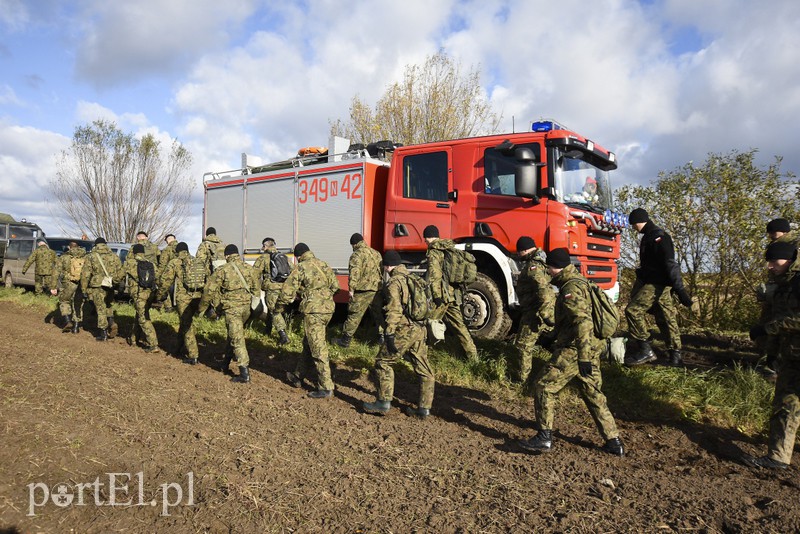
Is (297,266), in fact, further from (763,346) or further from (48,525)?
(763,346)

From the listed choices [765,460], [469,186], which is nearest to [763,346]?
[765,460]

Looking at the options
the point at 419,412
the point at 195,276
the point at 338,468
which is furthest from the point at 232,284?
the point at 338,468

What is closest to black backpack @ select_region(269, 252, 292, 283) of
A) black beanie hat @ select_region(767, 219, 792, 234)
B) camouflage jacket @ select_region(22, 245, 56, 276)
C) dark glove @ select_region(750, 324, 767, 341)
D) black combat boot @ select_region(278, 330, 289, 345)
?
black combat boot @ select_region(278, 330, 289, 345)

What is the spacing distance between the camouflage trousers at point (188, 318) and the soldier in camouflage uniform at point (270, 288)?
41.0 inches

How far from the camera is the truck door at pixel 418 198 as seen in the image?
813cm

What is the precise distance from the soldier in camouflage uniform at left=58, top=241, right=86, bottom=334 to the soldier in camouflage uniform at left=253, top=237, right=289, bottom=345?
12.0ft

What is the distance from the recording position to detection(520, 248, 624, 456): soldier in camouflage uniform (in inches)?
185

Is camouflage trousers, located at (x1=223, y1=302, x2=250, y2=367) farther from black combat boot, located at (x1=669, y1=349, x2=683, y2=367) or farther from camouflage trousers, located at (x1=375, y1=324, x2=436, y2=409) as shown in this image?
black combat boot, located at (x1=669, y1=349, x2=683, y2=367)

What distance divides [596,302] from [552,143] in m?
3.21

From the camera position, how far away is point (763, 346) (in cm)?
554

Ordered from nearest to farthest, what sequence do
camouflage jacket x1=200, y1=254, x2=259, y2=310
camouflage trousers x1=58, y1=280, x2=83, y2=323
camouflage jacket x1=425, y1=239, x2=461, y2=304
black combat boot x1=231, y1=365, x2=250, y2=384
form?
camouflage jacket x1=425, y1=239, x2=461, y2=304
black combat boot x1=231, y1=365, x2=250, y2=384
camouflage jacket x1=200, y1=254, x2=259, y2=310
camouflage trousers x1=58, y1=280, x2=83, y2=323

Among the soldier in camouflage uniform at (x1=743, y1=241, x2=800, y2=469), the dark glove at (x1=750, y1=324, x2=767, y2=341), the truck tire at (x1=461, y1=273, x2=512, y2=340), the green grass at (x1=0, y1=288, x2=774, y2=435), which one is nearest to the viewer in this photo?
the soldier in camouflage uniform at (x1=743, y1=241, x2=800, y2=469)

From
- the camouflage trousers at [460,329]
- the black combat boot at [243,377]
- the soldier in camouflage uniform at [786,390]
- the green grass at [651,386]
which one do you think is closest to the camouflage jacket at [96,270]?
the black combat boot at [243,377]

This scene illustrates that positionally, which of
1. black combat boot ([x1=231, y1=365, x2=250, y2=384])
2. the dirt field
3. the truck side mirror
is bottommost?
the dirt field
